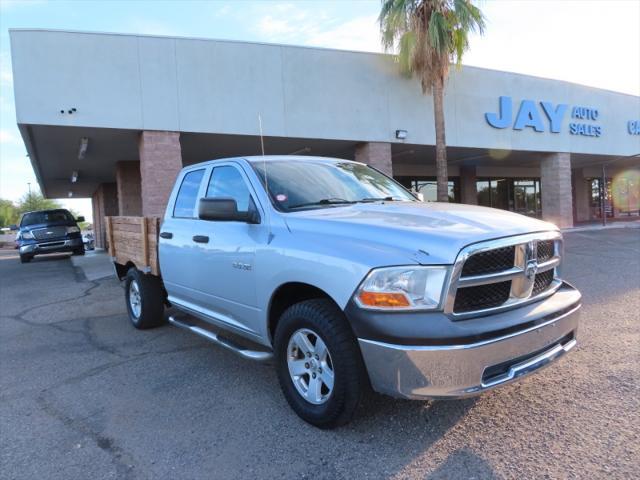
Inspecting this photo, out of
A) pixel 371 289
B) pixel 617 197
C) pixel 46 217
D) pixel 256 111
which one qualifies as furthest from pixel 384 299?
pixel 617 197

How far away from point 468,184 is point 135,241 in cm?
2068

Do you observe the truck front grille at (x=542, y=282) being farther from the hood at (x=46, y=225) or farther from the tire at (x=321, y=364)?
the hood at (x=46, y=225)

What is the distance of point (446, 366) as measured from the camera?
2551 mm

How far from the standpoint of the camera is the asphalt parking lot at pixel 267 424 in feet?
8.91

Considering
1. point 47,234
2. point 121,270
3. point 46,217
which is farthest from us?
point 46,217

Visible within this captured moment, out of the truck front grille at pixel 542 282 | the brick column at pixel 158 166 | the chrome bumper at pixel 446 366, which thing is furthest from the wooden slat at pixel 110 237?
the truck front grille at pixel 542 282

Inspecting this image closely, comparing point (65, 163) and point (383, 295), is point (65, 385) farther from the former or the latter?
point (65, 163)

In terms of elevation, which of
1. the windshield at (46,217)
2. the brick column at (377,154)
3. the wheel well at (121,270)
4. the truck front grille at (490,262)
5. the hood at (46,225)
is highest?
the brick column at (377,154)

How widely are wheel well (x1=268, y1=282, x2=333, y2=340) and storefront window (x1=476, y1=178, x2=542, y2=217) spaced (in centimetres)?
2314

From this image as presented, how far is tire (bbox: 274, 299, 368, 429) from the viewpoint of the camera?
281 centimetres

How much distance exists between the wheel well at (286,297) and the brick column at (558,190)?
56.7ft

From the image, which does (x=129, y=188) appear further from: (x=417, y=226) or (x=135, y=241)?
(x=417, y=226)

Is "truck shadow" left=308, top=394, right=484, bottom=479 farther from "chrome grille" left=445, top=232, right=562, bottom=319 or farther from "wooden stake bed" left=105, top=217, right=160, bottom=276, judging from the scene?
"wooden stake bed" left=105, top=217, right=160, bottom=276

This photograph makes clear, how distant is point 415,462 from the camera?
2717mm
